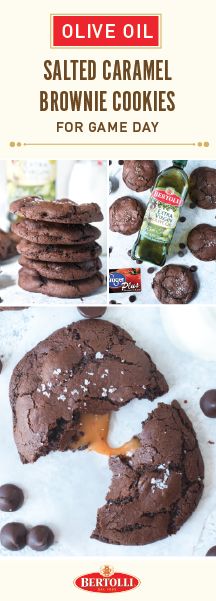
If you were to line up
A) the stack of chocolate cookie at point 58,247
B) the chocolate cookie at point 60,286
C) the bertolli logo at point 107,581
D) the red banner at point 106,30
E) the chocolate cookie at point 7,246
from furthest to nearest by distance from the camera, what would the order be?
1. the chocolate cookie at point 7,246
2. the bertolli logo at point 107,581
3. the chocolate cookie at point 60,286
4. the stack of chocolate cookie at point 58,247
5. the red banner at point 106,30

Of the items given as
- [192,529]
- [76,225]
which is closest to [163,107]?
[76,225]

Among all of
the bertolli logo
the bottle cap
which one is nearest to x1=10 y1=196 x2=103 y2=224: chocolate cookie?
the bottle cap

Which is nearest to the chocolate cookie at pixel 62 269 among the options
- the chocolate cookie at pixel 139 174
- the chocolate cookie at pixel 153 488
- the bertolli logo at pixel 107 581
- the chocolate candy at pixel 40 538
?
the chocolate cookie at pixel 139 174

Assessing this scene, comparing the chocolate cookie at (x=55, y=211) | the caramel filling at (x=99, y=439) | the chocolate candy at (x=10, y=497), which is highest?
the chocolate cookie at (x=55, y=211)

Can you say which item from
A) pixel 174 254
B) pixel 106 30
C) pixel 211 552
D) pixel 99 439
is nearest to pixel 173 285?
pixel 174 254

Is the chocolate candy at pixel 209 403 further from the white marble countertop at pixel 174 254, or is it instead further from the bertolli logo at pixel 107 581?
the bertolli logo at pixel 107 581

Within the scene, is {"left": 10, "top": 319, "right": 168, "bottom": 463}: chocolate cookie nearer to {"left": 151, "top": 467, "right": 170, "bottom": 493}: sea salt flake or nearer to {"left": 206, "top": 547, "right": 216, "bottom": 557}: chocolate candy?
{"left": 151, "top": 467, "right": 170, "bottom": 493}: sea salt flake
